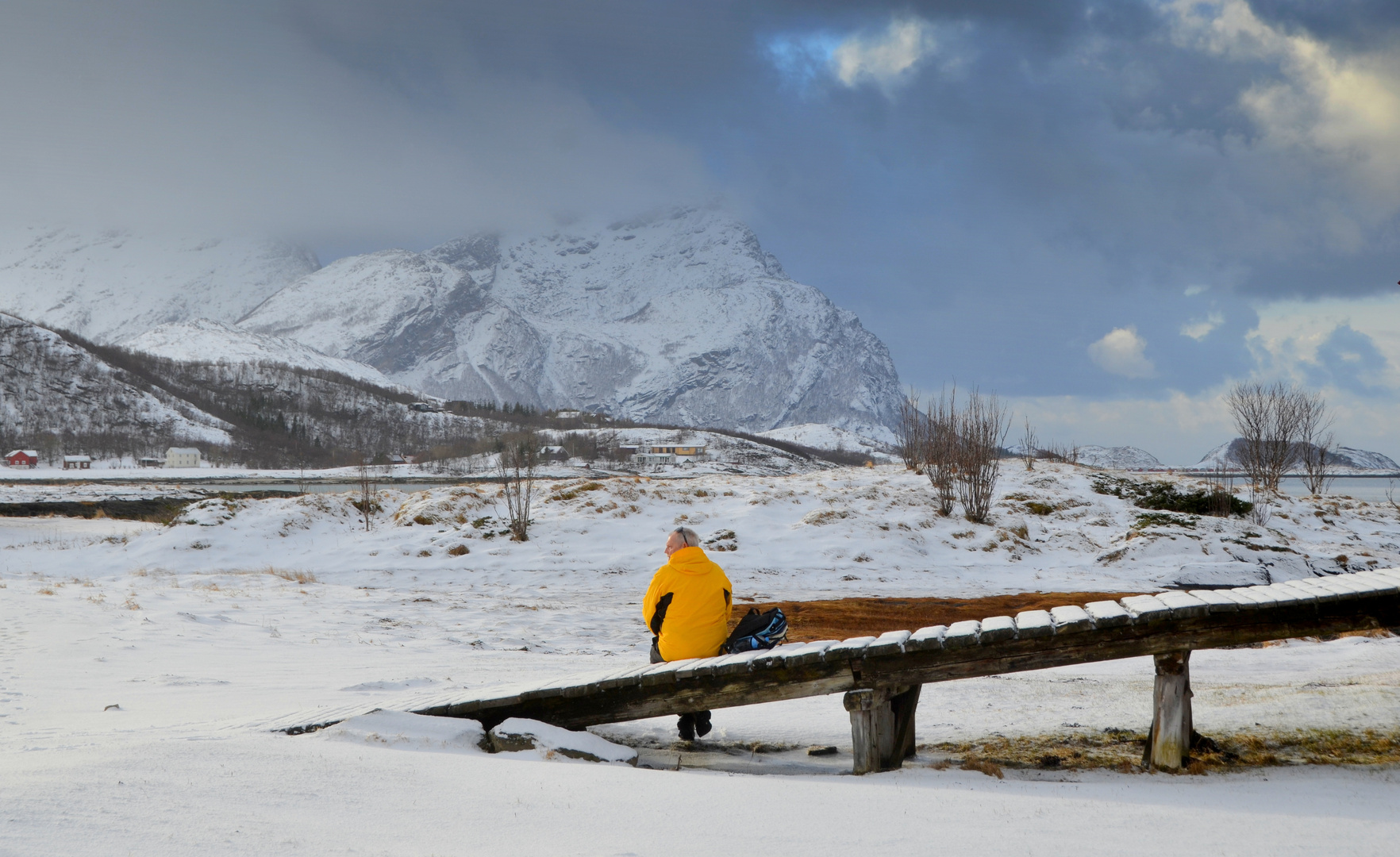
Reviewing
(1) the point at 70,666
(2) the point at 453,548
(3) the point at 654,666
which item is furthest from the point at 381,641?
(2) the point at 453,548

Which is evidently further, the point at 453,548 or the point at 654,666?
the point at 453,548

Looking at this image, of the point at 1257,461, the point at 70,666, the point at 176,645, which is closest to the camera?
the point at 70,666

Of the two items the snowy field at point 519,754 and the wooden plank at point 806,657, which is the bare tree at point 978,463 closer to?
the snowy field at point 519,754

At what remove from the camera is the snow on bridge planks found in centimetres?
457

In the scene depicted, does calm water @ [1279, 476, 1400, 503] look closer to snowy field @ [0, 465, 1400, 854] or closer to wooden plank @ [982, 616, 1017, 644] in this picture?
snowy field @ [0, 465, 1400, 854]

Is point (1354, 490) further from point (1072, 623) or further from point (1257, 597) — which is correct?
point (1072, 623)

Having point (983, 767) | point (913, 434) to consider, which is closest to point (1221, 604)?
point (983, 767)

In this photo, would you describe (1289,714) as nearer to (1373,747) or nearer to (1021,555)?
(1373,747)

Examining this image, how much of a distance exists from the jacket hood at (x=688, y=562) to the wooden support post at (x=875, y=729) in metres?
1.44

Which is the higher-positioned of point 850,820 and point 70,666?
point 850,820

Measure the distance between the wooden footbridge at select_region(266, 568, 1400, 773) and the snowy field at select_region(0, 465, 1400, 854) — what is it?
34 cm

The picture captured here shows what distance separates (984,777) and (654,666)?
2069 mm

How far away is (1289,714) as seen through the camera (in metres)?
5.52

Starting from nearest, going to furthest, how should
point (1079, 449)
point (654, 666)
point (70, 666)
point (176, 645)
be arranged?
point (654, 666) < point (70, 666) < point (176, 645) < point (1079, 449)
